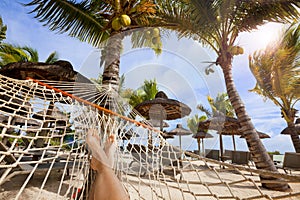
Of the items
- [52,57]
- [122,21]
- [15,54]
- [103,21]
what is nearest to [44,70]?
[122,21]

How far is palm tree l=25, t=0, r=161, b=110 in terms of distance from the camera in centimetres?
184

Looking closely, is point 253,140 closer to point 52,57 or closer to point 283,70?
point 283,70

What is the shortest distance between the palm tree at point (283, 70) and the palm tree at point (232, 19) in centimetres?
214

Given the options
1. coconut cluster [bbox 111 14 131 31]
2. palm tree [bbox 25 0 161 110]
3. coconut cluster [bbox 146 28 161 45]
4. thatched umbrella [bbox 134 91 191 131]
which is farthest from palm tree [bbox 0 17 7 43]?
coconut cluster [bbox 111 14 131 31]

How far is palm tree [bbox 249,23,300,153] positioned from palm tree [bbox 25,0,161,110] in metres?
3.86

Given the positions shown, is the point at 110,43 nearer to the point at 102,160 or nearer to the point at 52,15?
the point at 52,15

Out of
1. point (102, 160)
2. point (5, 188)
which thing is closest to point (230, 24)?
point (102, 160)

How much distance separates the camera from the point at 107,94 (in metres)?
1.59

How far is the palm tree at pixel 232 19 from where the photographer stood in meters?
2.58

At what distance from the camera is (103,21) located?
2.74m

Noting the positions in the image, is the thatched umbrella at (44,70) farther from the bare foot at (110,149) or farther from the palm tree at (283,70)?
the palm tree at (283,70)

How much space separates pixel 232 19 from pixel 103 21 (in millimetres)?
2177

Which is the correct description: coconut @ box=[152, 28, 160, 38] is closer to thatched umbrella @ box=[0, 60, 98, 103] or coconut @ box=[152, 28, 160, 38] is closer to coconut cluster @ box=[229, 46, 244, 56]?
coconut cluster @ box=[229, 46, 244, 56]

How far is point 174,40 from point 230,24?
1084 mm
